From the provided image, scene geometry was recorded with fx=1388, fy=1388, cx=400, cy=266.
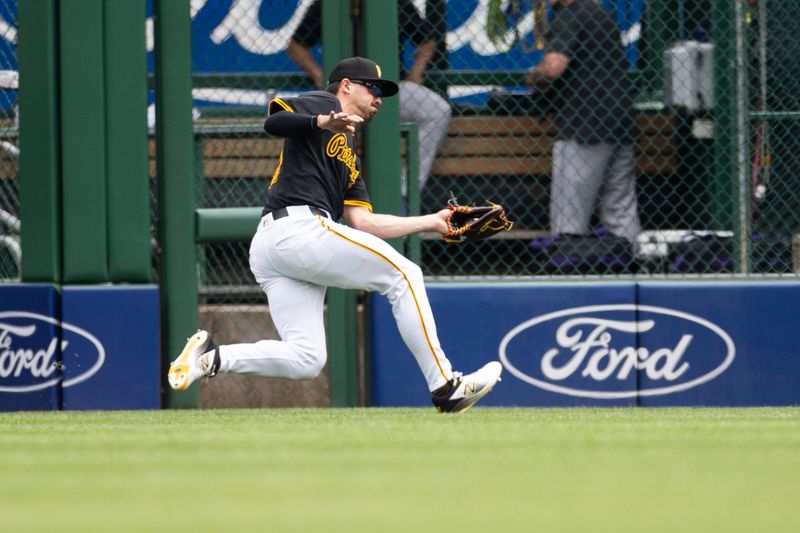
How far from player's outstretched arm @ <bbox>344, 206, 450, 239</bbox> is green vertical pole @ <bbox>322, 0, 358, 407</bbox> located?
4.44 feet

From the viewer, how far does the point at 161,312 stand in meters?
8.07

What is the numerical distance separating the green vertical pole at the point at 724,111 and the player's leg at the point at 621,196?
0.47 metres

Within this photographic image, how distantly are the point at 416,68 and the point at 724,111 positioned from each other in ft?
5.99

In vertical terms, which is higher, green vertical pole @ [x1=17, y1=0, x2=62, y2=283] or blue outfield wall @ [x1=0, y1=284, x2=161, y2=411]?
green vertical pole @ [x1=17, y1=0, x2=62, y2=283]

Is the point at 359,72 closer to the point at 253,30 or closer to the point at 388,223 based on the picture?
the point at 388,223

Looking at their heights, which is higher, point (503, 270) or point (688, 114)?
point (688, 114)

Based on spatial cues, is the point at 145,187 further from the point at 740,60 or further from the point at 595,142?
the point at 740,60

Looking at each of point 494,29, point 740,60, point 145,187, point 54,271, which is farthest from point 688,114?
point 54,271

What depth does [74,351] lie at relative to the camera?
7945 millimetres

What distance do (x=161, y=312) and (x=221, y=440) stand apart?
3.00m

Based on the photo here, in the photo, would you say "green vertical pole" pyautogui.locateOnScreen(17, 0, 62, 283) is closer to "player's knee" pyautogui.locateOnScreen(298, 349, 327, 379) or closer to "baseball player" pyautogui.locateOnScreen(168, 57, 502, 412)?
"baseball player" pyautogui.locateOnScreen(168, 57, 502, 412)

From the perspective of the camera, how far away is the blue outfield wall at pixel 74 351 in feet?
26.0

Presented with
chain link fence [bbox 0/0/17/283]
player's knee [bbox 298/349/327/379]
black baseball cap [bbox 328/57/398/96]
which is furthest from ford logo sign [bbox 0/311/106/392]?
black baseball cap [bbox 328/57/398/96]

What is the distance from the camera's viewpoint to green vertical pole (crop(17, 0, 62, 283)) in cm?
798
